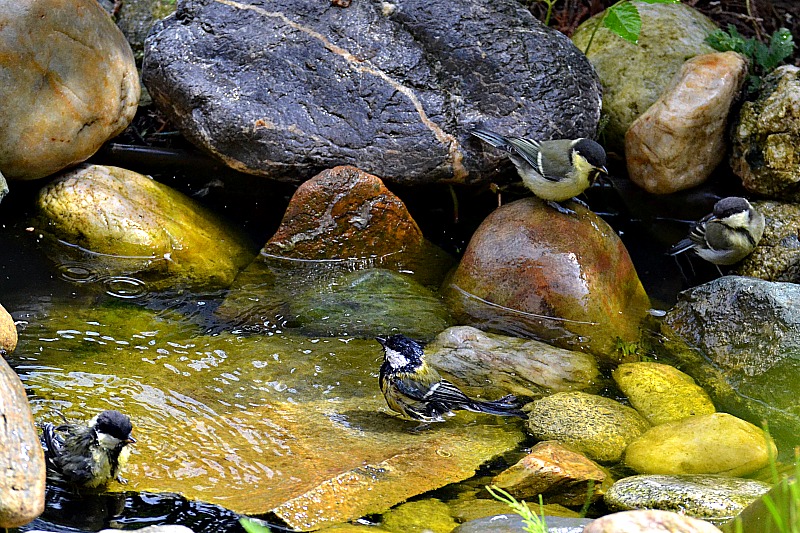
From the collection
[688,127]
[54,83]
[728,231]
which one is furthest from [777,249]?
[54,83]

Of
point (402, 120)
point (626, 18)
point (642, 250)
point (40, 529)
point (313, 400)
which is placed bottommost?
point (642, 250)

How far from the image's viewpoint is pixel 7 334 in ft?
18.5

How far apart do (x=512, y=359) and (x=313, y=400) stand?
4.95ft

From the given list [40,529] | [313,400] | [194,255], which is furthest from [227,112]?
[40,529]

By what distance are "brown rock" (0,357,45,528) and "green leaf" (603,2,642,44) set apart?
6.04 m

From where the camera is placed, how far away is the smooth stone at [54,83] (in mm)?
7137

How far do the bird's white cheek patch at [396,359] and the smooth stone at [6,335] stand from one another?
7.98ft

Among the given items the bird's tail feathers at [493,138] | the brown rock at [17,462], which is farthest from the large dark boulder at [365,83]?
the brown rock at [17,462]

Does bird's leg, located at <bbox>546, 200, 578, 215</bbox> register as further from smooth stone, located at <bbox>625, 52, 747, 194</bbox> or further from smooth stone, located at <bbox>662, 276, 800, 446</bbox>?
smooth stone, located at <bbox>625, 52, 747, 194</bbox>

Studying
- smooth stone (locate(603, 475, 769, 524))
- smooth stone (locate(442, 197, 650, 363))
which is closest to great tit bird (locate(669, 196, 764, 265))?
smooth stone (locate(442, 197, 650, 363))

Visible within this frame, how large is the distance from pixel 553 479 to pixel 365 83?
168 inches

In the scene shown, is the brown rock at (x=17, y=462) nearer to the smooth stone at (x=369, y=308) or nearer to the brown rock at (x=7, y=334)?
the brown rock at (x=7, y=334)

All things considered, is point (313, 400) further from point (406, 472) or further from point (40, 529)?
point (40, 529)

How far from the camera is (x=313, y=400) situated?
5.83 m
